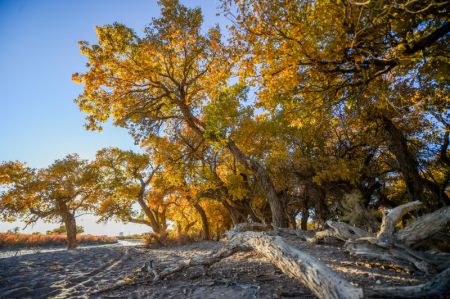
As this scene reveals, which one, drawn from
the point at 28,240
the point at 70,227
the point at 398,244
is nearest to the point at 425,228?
the point at 398,244

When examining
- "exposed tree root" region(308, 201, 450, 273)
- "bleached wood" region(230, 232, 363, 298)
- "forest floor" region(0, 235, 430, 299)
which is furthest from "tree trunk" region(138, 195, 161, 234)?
"exposed tree root" region(308, 201, 450, 273)

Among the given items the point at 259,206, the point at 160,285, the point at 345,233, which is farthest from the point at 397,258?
the point at 259,206

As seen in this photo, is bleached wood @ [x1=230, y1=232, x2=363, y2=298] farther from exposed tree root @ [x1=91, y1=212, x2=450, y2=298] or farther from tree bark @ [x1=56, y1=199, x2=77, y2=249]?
tree bark @ [x1=56, y1=199, x2=77, y2=249]

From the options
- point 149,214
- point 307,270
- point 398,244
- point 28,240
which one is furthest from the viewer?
point 28,240

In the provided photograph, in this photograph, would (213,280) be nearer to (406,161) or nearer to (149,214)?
(406,161)

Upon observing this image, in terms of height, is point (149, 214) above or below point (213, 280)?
above

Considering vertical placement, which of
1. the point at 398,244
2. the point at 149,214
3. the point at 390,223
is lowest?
the point at 398,244

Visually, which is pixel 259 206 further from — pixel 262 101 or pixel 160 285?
pixel 160 285

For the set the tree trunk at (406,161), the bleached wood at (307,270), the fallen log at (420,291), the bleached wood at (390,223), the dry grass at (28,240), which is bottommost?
the dry grass at (28,240)

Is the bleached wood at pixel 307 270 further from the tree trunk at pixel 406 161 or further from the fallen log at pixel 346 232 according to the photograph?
the tree trunk at pixel 406 161

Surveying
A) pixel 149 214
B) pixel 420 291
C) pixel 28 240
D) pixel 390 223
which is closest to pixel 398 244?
pixel 390 223

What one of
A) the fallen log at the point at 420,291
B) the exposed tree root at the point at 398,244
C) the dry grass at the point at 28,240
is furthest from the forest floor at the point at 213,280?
the dry grass at the point at 28,240

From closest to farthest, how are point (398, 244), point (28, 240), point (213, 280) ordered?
1. point (213, 280)
2. point (398, 244)
3. point (28, 240)

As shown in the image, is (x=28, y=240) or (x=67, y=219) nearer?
(x=67, y=219)
